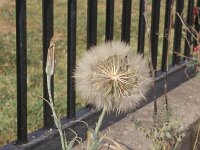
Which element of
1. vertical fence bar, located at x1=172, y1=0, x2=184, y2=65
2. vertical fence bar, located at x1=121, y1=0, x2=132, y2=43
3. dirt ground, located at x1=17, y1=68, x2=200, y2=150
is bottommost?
dirt ground, located at x1=17, y1=68, x2=200, y2=150

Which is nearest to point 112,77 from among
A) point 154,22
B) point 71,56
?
point 71,56

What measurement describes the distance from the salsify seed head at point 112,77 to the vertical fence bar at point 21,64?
491 millimetres

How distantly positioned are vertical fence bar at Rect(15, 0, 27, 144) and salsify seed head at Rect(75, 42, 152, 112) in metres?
0.49

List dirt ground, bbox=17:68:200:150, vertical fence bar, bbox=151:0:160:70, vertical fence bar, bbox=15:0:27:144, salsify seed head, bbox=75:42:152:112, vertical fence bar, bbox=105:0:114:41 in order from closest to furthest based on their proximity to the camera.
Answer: salsify seed head, bbox=75:42:152:112 < vertical fence bar, bbox=15:0:27:144 < dirt ground, bbox=17:68:200:150 < vertical fence bar, bbox=105:0:114:41 < vertical fence bar, bbox=151:0:160:70

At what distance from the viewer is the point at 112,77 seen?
1.46 metres

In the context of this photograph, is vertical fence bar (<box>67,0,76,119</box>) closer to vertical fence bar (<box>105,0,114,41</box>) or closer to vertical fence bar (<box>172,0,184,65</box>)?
vertical fence bar (<box>105,0,114,41</box>)

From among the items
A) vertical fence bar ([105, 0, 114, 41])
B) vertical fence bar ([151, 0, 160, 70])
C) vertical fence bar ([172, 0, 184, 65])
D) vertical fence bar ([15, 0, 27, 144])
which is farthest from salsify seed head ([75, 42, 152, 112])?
vertical fence bar ([172, 0, 184, 65])

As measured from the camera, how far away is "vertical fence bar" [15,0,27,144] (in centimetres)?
204

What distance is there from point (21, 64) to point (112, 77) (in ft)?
2.36

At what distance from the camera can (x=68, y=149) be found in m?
1.40

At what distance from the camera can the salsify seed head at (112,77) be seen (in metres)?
1.49

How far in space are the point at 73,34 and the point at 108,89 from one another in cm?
88

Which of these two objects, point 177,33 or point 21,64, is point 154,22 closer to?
point 177,33

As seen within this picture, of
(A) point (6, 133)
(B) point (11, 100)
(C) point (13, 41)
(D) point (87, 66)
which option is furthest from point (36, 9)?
(D) point (87, 66)
